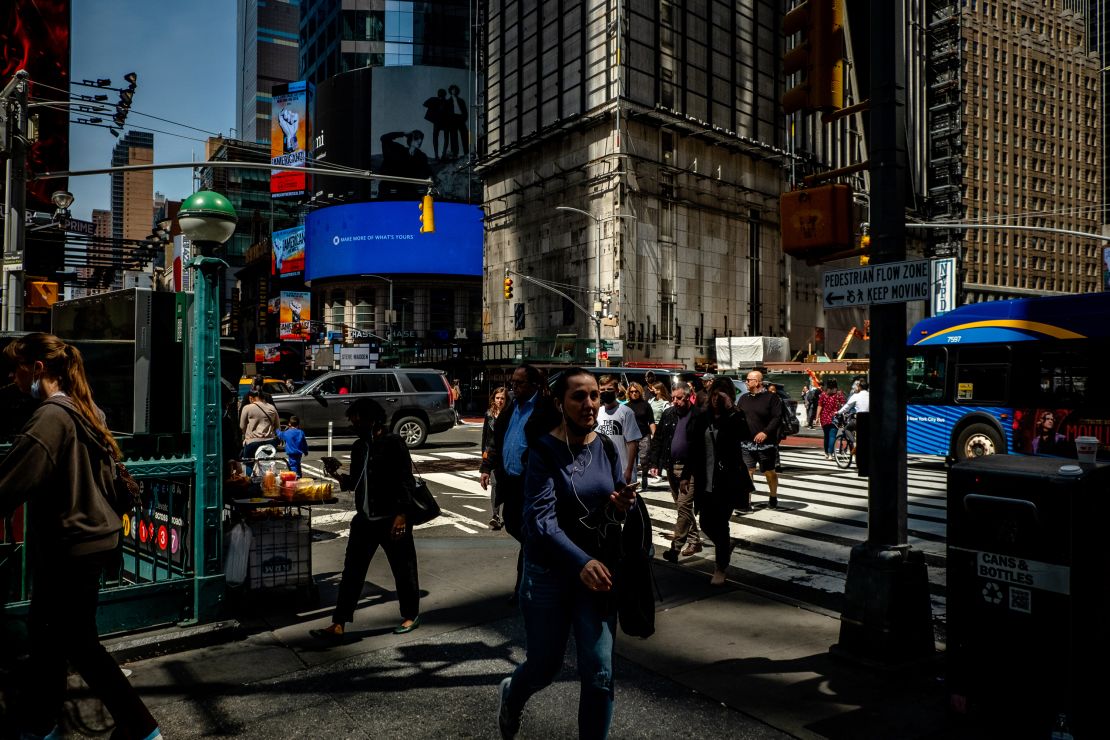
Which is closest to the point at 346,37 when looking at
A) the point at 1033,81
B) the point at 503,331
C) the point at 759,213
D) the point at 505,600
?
the point at 503,331

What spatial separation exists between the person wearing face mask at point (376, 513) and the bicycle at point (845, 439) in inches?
539

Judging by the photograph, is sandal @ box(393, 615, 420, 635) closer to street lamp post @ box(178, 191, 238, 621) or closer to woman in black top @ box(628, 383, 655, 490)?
street lamp post @ box(178, 191, 238, 621)

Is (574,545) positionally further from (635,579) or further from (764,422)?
(764,422)

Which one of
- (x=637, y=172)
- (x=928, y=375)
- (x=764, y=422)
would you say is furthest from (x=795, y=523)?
(x=637, y=172)

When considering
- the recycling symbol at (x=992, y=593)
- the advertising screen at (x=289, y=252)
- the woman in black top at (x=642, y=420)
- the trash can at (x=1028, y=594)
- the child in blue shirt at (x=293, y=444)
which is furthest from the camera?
the advertising screen at (x=289, y=252)

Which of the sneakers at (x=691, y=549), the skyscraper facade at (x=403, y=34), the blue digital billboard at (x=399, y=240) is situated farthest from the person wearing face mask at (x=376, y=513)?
the skyscraper facade at (x=403, y=34)

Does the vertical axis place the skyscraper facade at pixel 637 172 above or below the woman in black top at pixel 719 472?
above

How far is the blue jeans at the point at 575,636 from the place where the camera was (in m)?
3.45

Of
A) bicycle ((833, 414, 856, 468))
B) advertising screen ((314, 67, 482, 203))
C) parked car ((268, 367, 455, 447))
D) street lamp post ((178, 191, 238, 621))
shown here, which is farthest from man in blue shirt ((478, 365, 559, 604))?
advertising screen ((314, 67, 482, 203))

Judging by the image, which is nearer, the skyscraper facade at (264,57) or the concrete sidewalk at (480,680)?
the concrete sidewalk at (480,680)

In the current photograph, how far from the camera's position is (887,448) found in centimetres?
529

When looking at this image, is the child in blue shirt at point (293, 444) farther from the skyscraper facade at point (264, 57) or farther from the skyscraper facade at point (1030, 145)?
the skyscraper facade at point (264, 57)

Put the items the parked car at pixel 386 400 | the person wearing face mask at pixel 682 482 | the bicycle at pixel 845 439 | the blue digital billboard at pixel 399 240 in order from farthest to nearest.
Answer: the blue digital billboard at pixel 399 240
the parked car at pixel 386 400
the bicycle at pixel 845 439
the person wearing face mask at pixel 682 482

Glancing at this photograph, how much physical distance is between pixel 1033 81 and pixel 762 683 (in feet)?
421
